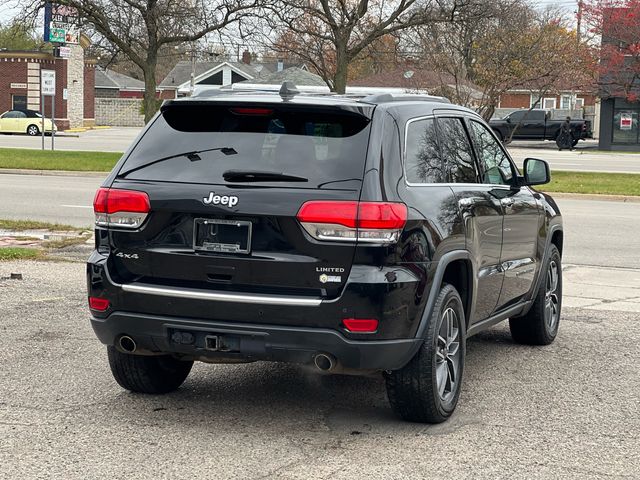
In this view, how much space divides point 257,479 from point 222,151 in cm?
175

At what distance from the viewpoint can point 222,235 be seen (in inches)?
204

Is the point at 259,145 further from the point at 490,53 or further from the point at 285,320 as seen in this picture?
the point at 490,53

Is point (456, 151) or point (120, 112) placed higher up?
point (120, 112)

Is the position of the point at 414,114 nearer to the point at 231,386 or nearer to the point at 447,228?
the point at 447,228

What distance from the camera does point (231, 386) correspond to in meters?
6.36

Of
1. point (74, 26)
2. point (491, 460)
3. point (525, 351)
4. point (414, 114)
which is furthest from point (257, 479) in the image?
point (74, 26)

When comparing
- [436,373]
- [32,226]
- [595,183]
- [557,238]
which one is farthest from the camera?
[595,183]

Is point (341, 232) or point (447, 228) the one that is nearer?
point (341, 232)

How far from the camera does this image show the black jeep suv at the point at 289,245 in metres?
5.04

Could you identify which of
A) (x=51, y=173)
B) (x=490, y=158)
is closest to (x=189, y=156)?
(x=490, y=158)

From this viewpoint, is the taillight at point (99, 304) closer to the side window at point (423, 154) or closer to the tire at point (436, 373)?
the tire at point (436, 373)

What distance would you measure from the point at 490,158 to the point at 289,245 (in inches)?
93.3

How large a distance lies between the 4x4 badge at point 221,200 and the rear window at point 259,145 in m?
0.11

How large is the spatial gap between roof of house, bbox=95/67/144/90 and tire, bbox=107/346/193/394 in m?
94.5
